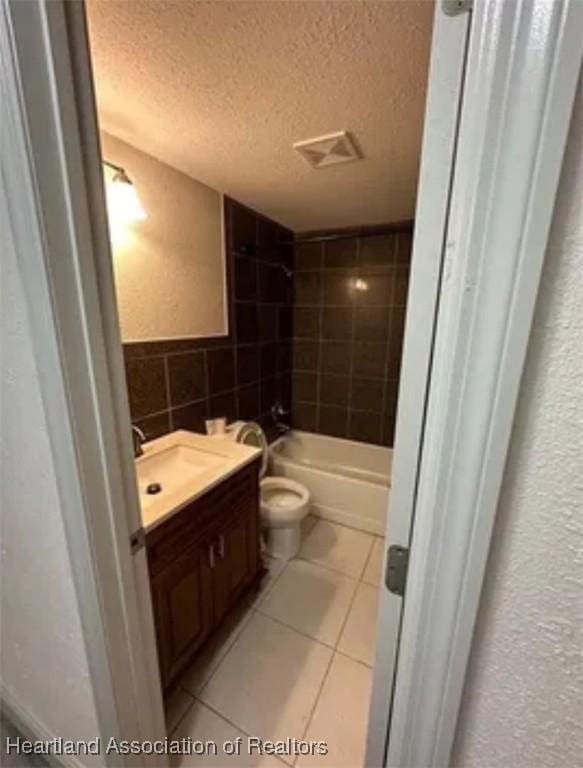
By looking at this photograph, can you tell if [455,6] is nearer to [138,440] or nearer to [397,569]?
[397,569]

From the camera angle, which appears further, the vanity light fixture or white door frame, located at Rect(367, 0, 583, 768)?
the vanity light fixture

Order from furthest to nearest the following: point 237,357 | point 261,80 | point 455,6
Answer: point 237,357
point 261,80
point 455,6

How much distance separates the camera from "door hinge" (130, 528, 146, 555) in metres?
0.80

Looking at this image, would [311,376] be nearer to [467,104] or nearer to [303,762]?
[303,762]

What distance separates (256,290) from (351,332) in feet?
2.79

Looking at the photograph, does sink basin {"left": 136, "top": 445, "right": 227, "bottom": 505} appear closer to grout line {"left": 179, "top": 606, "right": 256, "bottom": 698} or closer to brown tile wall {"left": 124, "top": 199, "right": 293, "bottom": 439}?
brown tile wall {"left": 124, "top": 199, "right": 293, "bottom": 439}

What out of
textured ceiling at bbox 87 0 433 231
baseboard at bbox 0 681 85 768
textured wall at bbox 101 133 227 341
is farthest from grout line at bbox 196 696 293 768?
textured ceiling at bbox 87 0 433 231

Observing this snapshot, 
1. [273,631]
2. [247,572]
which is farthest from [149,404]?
[273,631]

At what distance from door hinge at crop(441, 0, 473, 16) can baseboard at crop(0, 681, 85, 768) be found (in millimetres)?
1807

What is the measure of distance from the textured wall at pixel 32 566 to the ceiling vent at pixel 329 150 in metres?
1.19

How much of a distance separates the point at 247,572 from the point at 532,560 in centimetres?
150

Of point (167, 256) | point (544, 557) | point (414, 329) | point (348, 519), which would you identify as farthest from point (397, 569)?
point (348, 519)

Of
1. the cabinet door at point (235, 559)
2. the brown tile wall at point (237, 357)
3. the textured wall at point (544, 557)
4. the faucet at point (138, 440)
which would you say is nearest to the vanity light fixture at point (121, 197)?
the brown tile wall at point (237, 357)

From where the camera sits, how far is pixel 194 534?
4.19 feet
